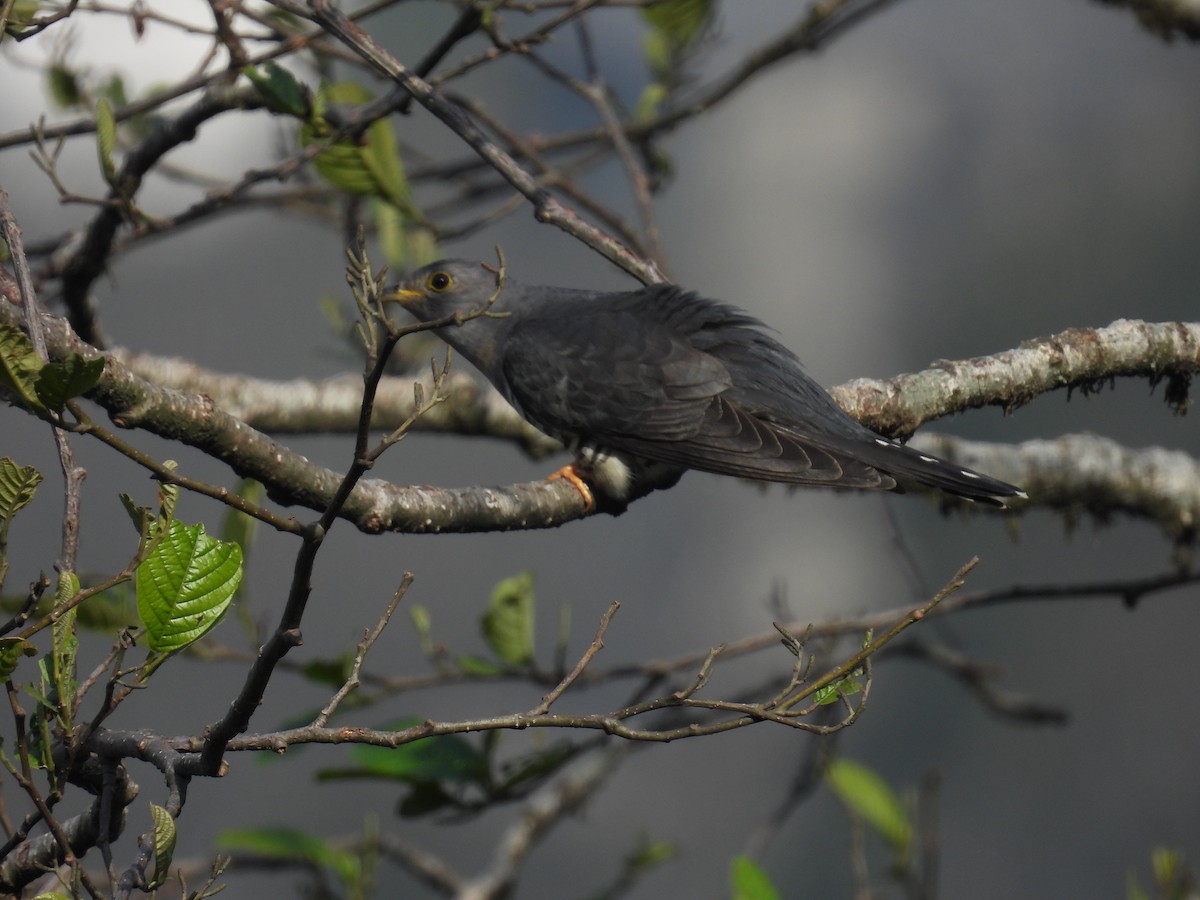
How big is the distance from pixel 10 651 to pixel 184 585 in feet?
0.71

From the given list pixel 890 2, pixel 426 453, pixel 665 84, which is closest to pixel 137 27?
pixel 665 84

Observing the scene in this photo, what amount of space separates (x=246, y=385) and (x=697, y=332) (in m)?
1.77

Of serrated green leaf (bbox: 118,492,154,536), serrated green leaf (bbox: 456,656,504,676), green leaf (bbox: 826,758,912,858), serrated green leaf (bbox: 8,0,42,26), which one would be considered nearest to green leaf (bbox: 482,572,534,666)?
serrated green leaf (bbox: 456,656,504,676)

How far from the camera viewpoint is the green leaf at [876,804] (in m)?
3.83

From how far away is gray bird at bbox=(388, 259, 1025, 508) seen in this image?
3035 mm

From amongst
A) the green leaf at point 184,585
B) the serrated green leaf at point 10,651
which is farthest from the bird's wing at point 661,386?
the serrated green leaf at point 10,651

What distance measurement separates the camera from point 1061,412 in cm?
748

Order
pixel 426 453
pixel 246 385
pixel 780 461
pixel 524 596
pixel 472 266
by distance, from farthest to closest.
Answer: pixel 426 453, pixel 472 266, pixel 246 385, pixel 524 596, pixel 780 461

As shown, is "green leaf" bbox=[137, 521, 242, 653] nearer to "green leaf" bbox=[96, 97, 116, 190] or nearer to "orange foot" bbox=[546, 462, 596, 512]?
"orange foot" bbox=[546, 462, 596, 512]

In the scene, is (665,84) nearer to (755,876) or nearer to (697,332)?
(697,332)

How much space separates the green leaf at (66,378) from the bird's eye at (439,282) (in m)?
3.21

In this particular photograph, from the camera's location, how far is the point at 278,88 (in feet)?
10.3

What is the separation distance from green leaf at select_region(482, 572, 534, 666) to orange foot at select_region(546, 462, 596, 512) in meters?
0.44

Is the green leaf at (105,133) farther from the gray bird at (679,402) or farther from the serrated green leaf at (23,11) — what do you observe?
the gray bird at (679,402)
